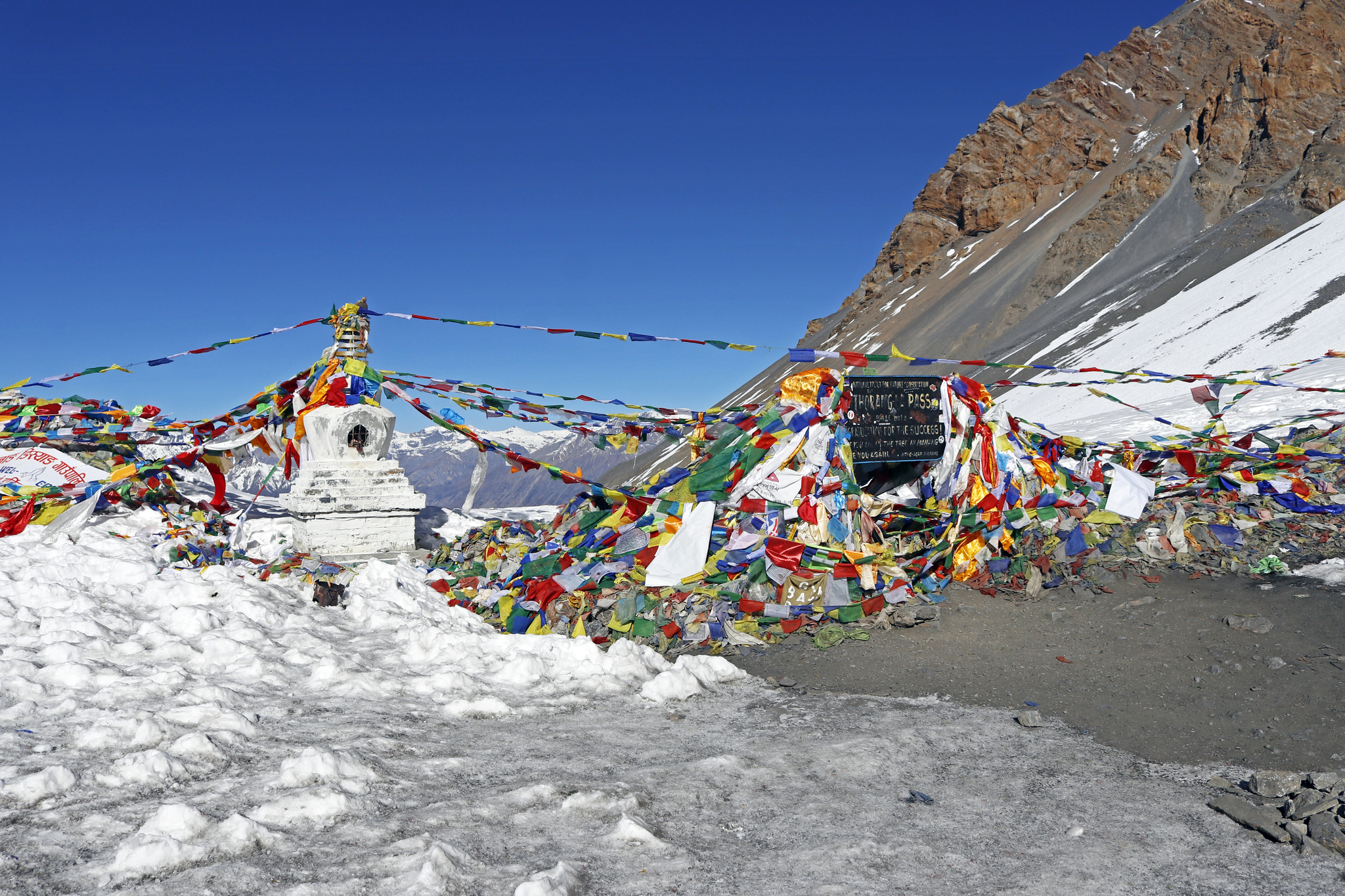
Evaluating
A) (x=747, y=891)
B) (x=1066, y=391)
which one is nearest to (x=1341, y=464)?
(x=747, y=891)

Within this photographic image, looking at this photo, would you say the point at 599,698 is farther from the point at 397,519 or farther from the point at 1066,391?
the point at 1066,391

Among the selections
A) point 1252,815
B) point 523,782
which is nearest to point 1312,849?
point 1252,815

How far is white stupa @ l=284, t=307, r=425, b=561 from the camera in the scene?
9.77 meters

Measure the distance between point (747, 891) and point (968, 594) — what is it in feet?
17.1

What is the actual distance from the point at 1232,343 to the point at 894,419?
32635 millimetres

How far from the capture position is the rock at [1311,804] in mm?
3475

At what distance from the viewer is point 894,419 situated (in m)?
9.16

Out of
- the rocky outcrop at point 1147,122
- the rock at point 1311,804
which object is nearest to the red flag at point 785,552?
the rock at point 1311,804

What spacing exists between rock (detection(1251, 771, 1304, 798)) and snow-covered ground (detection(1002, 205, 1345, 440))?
48.2ft

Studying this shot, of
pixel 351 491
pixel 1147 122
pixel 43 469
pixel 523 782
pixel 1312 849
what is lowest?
pixel 1312 849

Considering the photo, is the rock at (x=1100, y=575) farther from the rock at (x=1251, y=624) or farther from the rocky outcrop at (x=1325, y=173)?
the rocky outcrop at (x=1325, y=173)

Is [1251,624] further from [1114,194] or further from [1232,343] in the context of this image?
[1114,194]

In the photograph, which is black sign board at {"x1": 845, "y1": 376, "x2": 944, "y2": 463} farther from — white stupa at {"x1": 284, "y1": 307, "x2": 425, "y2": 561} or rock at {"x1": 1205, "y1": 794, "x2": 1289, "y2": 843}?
rock at {"x1": 1205, "y1": 794, "x2": 1289, "y2": 843}

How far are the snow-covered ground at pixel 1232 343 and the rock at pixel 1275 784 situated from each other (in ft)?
48.2
